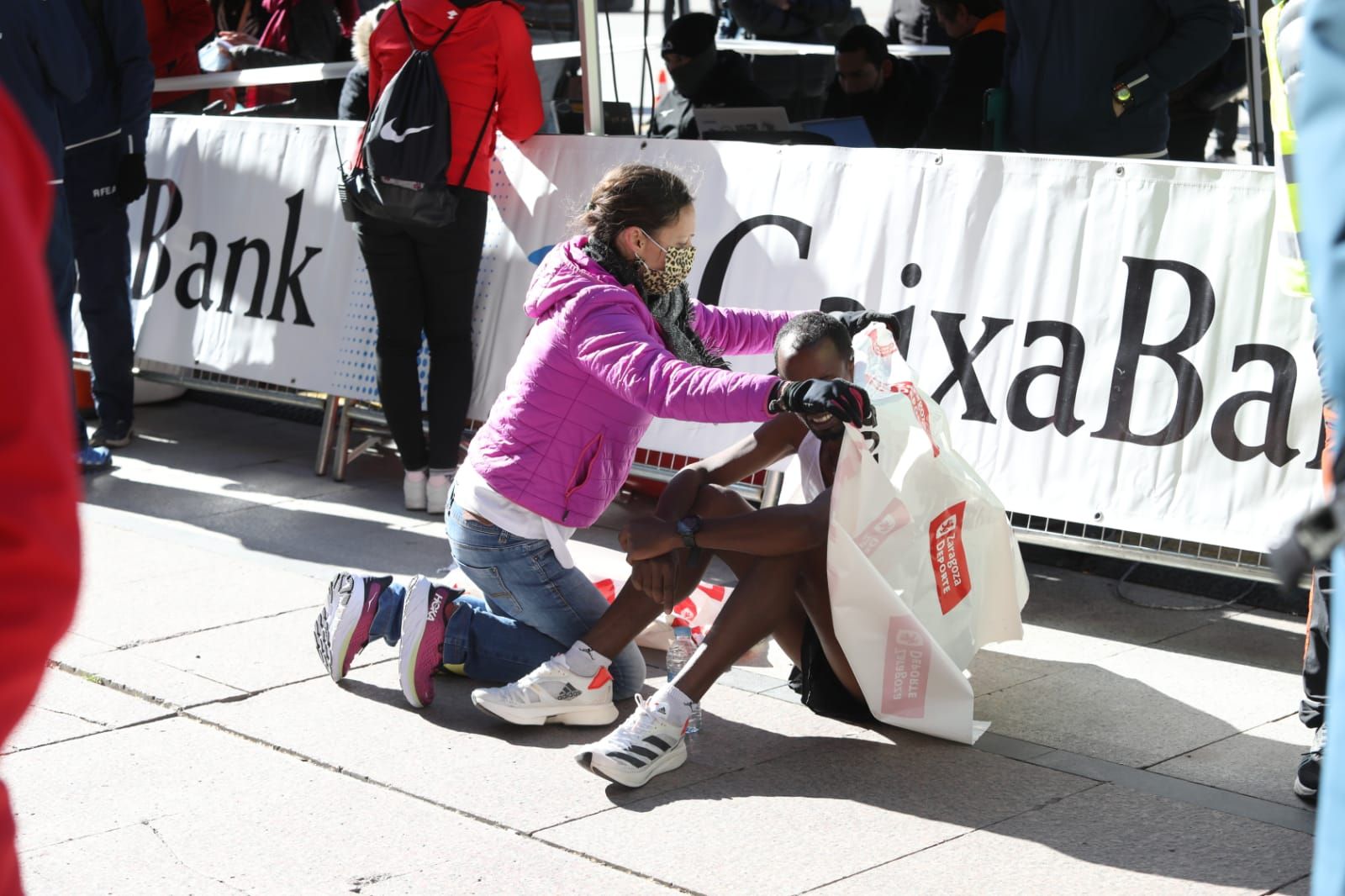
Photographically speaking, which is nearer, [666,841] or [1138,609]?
[666,841]

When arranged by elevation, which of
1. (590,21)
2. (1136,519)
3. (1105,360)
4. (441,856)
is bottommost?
(441,856)

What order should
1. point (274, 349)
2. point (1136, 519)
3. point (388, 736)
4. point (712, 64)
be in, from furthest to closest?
point (712, 64) → point (274, 349) → point (1136, 519) → point (388, 736)

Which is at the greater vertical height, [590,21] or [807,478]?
[590,21]

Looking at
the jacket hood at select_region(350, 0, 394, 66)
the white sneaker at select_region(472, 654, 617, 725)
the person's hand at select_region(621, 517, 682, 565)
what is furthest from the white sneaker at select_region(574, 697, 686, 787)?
the jacket hood at select_region(350, 0, 394, 66)

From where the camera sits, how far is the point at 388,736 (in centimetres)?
388

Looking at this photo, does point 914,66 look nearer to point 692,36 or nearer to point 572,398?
point 692,36

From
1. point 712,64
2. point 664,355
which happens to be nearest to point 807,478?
point 664,355

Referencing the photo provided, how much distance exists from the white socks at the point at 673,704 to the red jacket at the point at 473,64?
2792mm

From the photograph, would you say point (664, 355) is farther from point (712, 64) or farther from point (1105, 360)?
point (712, 64)

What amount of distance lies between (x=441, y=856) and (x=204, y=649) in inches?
61.5

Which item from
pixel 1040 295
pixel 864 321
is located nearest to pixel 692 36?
pixel 1040 295

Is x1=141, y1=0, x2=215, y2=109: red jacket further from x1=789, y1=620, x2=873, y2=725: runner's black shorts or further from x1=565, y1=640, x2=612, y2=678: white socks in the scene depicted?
x1=789, y1=620, x2=873, y2=725: runner's black shorts

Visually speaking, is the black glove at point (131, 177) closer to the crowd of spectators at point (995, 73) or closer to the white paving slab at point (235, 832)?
the crowd of spectators at point (995, 73)

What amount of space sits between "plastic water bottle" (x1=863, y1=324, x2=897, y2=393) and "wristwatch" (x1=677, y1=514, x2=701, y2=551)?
60cm
